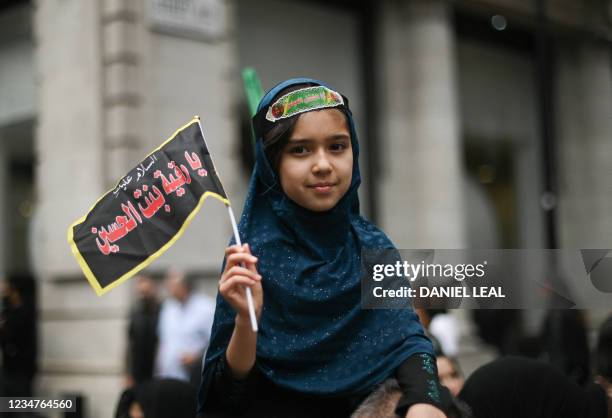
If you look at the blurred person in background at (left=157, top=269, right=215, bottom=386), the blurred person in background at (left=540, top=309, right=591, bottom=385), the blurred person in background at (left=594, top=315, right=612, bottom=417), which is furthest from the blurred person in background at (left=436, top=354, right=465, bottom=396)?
the blurred person in background at (left=157, top=269, right=215, bottom=386)

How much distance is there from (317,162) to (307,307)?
1.25ft

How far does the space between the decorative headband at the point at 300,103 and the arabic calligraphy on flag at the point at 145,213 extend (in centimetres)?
24

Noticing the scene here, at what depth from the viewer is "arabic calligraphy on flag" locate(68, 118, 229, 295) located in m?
2.56

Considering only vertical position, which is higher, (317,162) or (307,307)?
(317,162)

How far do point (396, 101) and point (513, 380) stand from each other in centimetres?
1021

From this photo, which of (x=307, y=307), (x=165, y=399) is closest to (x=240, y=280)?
(x=307, y=307)

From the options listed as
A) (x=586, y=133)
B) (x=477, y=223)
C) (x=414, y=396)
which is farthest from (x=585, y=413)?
(x=586, y=133)

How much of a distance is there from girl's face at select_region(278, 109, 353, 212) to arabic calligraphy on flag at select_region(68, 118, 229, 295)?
24 cm

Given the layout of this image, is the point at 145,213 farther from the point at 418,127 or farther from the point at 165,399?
the point at 418,127

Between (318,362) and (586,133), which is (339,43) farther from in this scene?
(318,362)

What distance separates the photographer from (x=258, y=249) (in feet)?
7.98

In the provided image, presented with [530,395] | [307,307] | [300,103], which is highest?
[300,103]

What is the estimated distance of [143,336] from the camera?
816cm

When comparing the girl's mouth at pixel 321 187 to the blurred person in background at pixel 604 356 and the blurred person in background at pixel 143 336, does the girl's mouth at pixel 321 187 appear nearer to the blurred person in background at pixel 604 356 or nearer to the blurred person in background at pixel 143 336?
the blurred person in background at pixel 604 356
